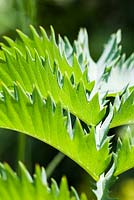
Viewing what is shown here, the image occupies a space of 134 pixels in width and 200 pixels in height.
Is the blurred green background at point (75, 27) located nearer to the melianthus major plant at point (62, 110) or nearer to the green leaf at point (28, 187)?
the melianthus major plant at point (62, 110)

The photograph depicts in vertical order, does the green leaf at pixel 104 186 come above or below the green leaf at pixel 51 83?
below

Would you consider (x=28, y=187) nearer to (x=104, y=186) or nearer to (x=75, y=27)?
(x=104, y=186)

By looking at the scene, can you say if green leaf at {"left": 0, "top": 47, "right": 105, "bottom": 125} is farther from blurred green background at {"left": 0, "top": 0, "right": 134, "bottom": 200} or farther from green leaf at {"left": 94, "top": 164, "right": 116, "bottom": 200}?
blurred green background at {"left": 0, "top": 0, "right": 134, "bottom": 200}

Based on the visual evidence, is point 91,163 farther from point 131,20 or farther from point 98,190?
point 131,20

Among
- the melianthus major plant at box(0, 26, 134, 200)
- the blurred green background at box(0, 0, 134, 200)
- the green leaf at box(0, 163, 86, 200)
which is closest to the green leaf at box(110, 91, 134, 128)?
the melianthus major plant at box(0, 26, 134, 200)

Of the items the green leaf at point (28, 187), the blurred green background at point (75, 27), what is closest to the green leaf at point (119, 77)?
the green leaf at point (28, 187)
